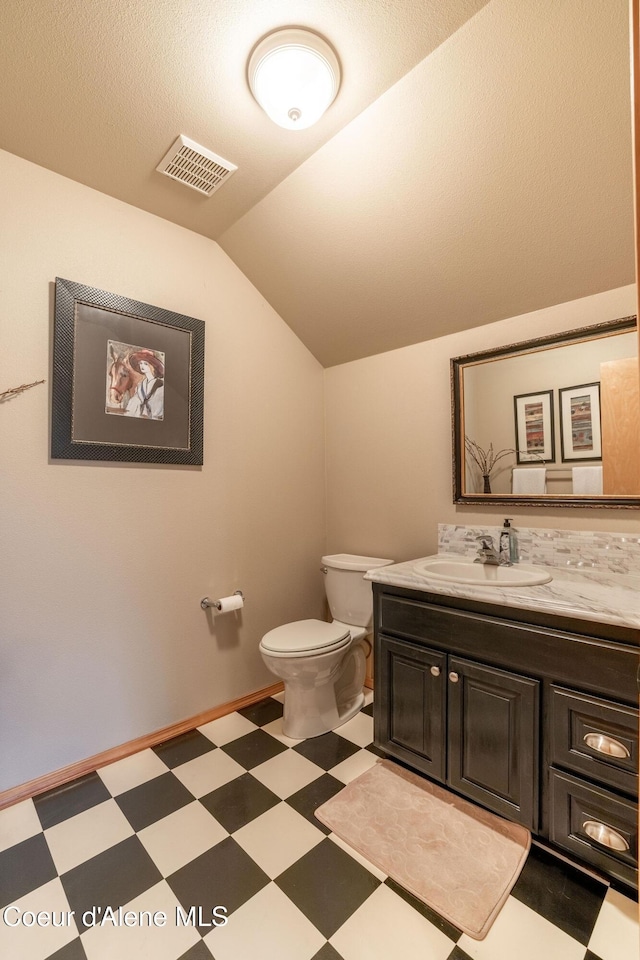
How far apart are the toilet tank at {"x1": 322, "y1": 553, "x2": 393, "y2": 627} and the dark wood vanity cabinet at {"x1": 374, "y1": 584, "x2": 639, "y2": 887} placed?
486 mm

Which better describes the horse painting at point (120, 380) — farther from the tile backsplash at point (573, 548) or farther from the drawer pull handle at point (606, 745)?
the drawer pull handle at point (606, 745)

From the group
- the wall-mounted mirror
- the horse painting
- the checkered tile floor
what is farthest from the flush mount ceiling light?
the checkered tile floor

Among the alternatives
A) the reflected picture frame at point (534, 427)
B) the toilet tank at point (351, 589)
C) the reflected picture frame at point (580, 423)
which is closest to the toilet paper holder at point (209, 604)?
the toilet tank at point (351, 589)

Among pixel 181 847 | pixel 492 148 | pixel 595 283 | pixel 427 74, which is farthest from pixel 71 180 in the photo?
pixel 181 847

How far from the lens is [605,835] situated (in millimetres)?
1218

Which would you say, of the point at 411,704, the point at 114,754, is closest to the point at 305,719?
the point at 411,704

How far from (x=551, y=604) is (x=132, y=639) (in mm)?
1653

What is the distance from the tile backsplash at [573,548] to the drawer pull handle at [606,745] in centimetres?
63

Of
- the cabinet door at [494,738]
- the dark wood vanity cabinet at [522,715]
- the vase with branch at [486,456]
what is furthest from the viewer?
the vase with branch at [486,456]

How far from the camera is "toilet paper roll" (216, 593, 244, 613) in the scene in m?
2.13

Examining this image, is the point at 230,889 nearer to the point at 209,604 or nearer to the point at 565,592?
the point at 209,604

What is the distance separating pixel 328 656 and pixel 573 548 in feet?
3.64

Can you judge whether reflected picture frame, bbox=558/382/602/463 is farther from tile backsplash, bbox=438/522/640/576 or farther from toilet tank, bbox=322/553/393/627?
toilet tank, bbox=322/553/393/627

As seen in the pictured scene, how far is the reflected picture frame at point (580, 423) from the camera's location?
1.73m
